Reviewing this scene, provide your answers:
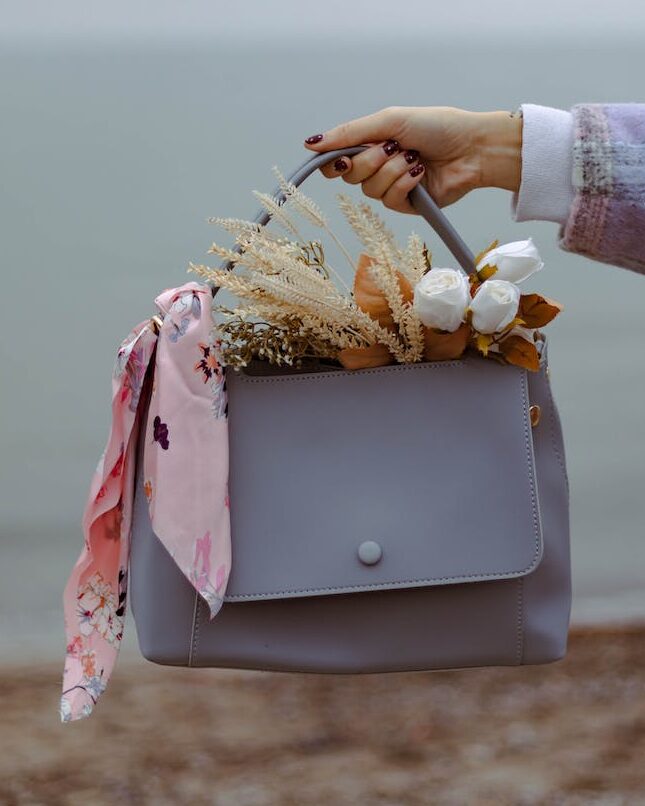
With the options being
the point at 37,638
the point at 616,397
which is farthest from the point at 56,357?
the point at 616,397

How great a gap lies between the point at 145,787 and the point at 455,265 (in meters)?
1.05

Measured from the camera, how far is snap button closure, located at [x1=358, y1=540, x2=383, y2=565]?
0.87 meters

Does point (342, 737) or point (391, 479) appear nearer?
point (391, 479)

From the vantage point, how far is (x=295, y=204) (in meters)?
0.86

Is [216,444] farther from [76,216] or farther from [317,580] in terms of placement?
[76,216]

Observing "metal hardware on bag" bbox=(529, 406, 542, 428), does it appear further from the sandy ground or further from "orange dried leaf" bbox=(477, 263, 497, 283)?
the sandy ground

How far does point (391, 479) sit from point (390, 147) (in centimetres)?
28

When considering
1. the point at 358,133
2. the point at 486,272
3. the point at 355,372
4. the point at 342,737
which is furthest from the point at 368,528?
the point at 342,737

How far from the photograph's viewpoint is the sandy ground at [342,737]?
188cm

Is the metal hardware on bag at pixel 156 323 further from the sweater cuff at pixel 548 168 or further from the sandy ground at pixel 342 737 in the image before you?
the sandy ground at pixel 342 737

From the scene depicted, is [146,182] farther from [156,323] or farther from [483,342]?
[483,342]

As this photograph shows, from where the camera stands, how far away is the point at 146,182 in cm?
167

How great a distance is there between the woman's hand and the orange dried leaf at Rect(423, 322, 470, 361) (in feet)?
0.41

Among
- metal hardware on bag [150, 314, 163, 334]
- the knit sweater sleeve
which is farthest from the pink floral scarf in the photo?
the knit sweater sleeve
